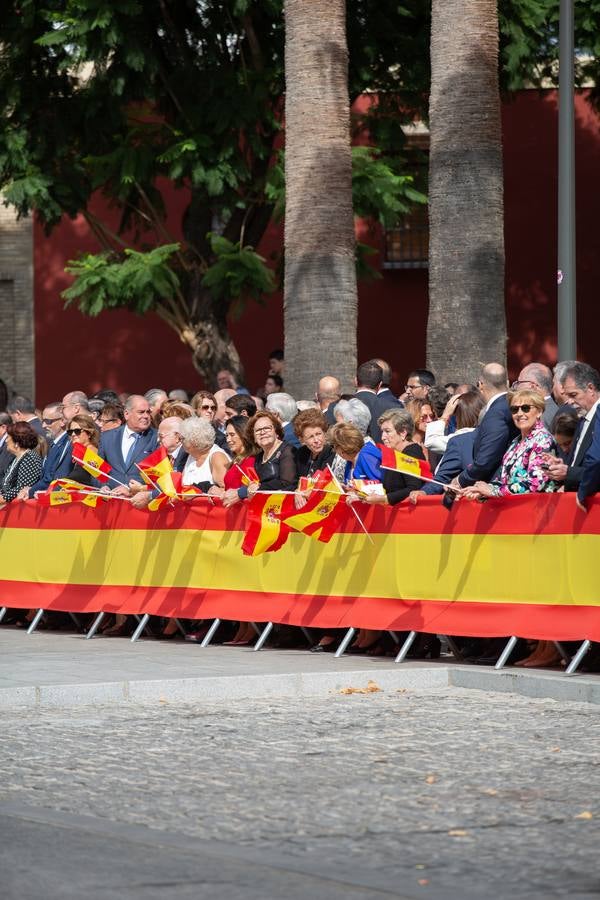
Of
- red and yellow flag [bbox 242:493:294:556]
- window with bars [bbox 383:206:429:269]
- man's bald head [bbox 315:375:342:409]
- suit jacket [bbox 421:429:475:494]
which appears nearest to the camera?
suit jacket [bbox 421:429:475:494]

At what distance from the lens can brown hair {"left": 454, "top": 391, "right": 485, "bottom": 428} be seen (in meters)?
13.7

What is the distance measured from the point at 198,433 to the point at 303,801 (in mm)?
7351

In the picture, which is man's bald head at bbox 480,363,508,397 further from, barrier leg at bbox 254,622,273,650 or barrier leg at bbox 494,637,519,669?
barrier leg at bbox 254,622,273,650

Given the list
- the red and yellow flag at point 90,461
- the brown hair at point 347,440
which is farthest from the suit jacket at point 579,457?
the red and yellow flag at point 90,461

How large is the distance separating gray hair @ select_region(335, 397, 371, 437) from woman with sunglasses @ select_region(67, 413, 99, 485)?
265 centimetres

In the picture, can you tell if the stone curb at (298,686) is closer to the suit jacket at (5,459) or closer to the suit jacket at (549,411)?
the suit jacket at (549,411)

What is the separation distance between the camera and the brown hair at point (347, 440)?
13844 mm

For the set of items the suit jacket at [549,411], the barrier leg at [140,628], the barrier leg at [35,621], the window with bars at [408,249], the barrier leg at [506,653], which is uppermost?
the window with bars at [408,249]

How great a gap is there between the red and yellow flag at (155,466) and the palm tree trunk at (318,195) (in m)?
4.36

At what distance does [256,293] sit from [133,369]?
884 cm

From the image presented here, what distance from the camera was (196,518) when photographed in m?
15.1

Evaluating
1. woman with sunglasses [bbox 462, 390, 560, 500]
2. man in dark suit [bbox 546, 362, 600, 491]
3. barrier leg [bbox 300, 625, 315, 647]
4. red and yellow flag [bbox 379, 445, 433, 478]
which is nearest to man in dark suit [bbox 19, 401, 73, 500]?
barrier leg [bbox 300, 625, 315, 647]

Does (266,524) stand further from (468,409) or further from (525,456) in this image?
(525,456)

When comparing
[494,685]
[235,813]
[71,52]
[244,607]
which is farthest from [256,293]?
[235,813]
